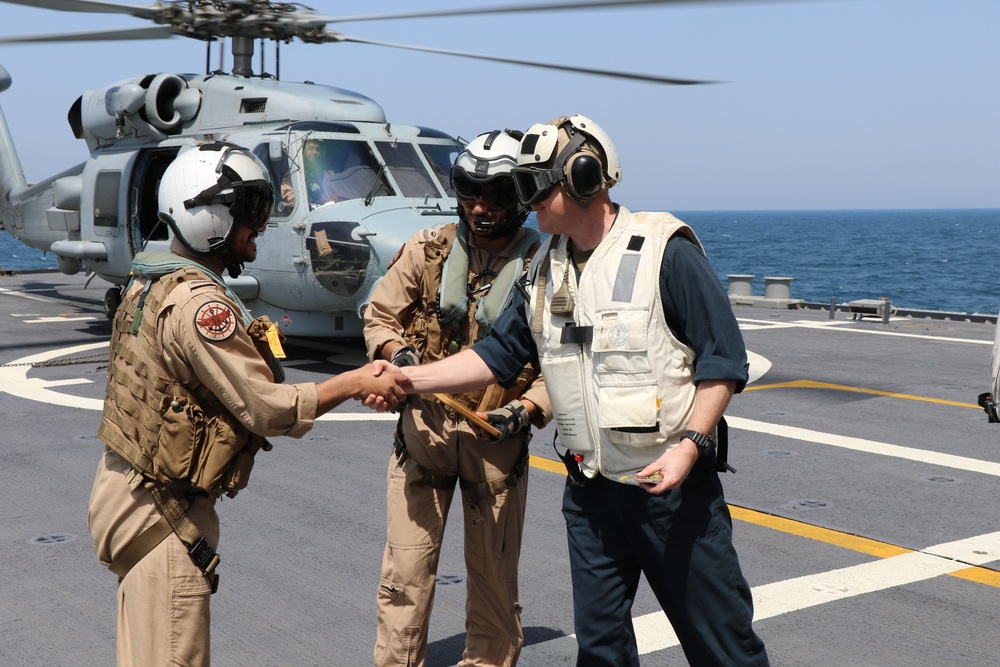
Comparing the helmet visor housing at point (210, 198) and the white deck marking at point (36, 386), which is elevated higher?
the helmet visor housing at point (210, 198)

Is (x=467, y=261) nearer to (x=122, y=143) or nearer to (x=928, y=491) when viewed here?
(x=928, y=491)

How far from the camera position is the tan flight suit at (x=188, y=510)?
3.05m

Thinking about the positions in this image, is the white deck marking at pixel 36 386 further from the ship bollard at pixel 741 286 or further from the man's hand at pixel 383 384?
the ship bollard at pixel 741 286

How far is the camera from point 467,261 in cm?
409

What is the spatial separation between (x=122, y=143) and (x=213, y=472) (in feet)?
37.2

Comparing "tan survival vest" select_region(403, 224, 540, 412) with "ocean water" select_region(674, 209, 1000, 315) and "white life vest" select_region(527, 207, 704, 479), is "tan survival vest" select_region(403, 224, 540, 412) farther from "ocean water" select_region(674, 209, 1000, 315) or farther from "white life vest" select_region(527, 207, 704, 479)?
"ocean water" select_region(674, 209, 1000, 315)

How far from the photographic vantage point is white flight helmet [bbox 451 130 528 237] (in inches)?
152


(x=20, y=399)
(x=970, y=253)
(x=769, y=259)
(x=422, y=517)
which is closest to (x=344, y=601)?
(x=422, y=517)

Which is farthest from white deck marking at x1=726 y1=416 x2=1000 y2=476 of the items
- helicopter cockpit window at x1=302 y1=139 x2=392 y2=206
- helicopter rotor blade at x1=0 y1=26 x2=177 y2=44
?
helicopter rotor blade at x1=0 y1=26 x2=177 y2=44

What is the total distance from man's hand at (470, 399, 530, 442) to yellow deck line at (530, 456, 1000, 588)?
2737mm

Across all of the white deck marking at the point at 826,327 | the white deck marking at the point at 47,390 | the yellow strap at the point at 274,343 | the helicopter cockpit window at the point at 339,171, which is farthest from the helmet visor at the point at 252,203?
the white deck marking at the point at 826,327

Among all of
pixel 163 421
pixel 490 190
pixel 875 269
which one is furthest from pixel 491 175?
pixel 875 269

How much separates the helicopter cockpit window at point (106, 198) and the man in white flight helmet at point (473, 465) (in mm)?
10217

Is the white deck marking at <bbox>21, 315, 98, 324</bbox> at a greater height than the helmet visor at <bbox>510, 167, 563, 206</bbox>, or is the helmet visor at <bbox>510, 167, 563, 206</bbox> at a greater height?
the helmet visor at <bbox>510, 167, 563, 206</bbox>
